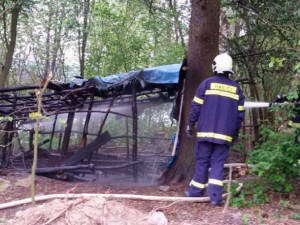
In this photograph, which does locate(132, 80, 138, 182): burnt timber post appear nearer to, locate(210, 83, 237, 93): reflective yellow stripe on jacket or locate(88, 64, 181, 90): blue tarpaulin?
locate(88, 64, 181, 90): blue tarpaulin

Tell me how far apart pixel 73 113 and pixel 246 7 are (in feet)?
14.6

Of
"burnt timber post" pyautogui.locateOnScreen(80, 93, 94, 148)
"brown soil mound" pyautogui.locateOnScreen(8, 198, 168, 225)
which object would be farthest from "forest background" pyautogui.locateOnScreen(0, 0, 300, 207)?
"burnt timber post" pyautogui.locateOnScreen(80, 93, 94, 148)

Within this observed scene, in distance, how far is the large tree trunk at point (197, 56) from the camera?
19.6 ft

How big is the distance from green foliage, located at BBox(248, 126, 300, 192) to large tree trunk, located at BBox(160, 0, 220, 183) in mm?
1357

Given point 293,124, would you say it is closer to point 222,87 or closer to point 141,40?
point 222,87

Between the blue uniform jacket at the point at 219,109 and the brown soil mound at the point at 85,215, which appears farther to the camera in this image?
the blue uniform jacket at the point at 219,109

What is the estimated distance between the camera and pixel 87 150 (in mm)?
7113

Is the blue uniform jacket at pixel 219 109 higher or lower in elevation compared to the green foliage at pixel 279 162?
higher

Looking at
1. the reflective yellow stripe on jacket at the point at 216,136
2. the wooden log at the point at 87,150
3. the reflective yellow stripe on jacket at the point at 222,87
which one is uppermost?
the reflective yellow stripe on jacket at the point at 222,87

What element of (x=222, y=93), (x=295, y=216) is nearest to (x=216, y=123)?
(x=222, y=93)

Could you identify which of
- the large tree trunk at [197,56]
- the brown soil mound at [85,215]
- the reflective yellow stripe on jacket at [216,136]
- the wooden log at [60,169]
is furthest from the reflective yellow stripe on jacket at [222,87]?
the wooden log at [60,169]

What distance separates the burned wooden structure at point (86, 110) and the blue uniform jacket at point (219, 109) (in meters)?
1.39

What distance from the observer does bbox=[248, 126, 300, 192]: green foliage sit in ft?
15.1

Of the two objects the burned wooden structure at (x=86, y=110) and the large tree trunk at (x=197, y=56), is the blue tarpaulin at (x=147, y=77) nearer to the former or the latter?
the burned wooden structure at (x=86, y=110)
